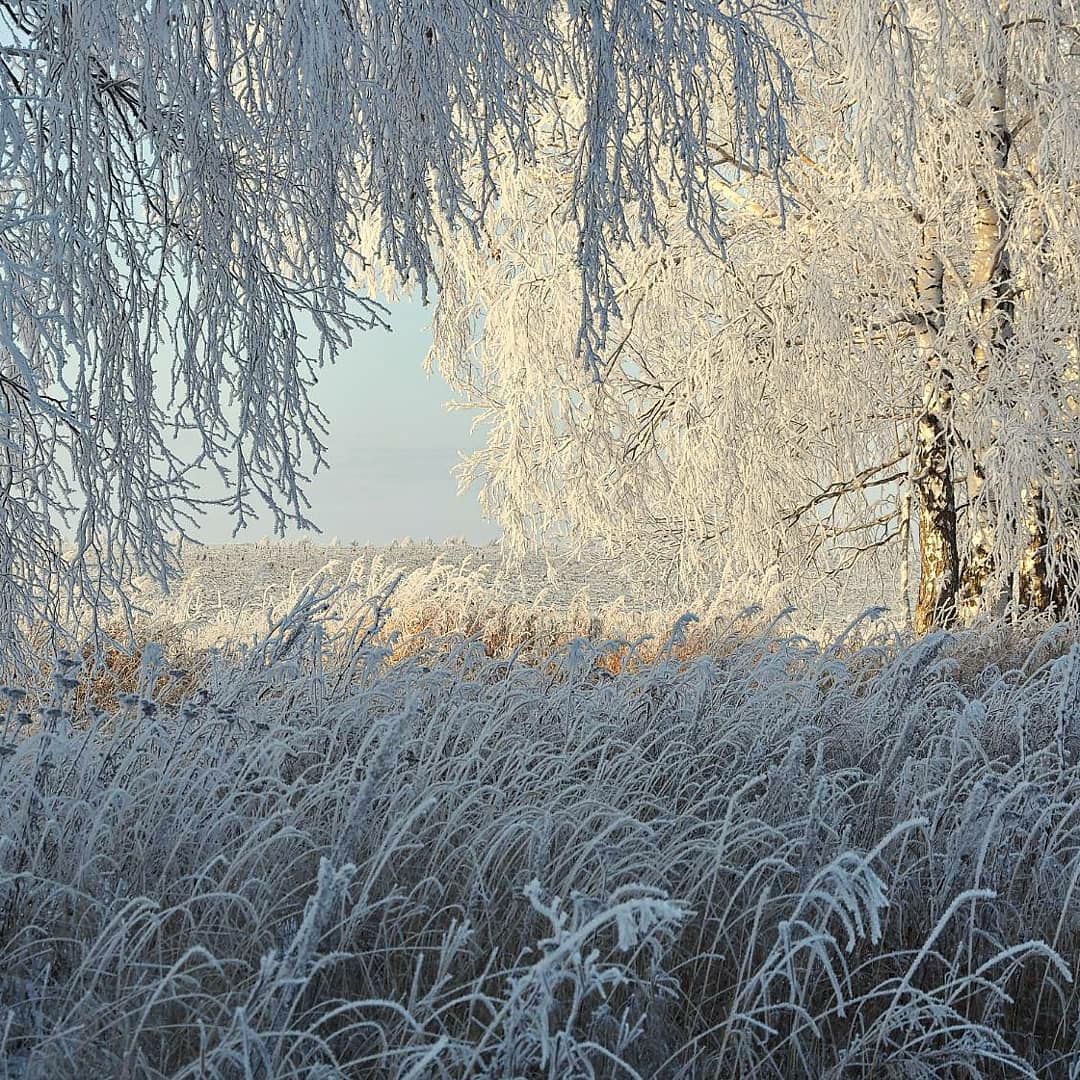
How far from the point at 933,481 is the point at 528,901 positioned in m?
7.79

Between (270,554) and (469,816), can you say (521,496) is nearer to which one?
(469,816)

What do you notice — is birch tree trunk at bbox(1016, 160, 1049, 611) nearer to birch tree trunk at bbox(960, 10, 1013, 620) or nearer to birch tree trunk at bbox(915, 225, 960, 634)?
birch tree trunk at bbox(960, 10, 1013, 620)

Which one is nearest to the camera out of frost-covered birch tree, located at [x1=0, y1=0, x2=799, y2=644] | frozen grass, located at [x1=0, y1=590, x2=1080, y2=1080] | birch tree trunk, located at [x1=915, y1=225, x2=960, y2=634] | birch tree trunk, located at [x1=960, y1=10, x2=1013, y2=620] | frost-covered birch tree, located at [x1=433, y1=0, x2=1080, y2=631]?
frozen grass, located at [x1=0, y1=590, x2=1080, y2=1080]

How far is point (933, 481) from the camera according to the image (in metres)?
9.74

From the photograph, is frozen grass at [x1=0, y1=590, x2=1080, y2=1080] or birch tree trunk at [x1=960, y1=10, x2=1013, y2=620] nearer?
frozen grass at [x1=0, y1=590, x2=1080, y2=1080]

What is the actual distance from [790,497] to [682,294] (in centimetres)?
208

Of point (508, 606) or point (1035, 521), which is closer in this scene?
point (1035, 521)

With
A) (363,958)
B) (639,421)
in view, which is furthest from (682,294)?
(363,958)

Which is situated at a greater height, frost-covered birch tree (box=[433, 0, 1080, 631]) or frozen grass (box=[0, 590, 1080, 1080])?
frost-covered birch tree (box=[433, 0, 1080, 631])

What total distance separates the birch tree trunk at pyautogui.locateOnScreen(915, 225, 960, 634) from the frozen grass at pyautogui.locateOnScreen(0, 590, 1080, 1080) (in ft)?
17.4

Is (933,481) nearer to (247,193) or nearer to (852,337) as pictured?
(852,337)

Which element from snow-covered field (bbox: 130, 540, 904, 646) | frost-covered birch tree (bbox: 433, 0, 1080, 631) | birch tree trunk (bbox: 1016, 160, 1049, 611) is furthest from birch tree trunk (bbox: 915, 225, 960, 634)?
birch tree trunk (bbox: 1016, 160, 1049, 611)

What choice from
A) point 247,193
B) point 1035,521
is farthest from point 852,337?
point 247,193

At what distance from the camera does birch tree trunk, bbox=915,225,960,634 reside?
9602 mm
